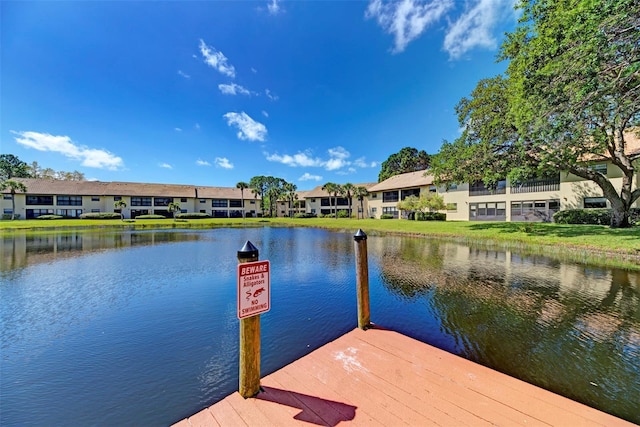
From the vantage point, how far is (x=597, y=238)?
14.3 m

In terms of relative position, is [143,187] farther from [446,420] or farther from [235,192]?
[446,420]

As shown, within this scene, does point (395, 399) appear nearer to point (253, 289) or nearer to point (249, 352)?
point (249, 352)

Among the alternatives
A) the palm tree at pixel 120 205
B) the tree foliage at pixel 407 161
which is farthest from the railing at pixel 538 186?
the palm tree at pixel 120 205

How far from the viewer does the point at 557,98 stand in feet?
35.9

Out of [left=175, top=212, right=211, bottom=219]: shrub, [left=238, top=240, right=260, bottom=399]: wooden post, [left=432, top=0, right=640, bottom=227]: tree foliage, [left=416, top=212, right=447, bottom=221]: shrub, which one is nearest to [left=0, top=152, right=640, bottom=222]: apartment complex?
[left=416, top=212, right=447, bottom=221]: shrub

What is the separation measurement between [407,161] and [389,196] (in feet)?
66.3

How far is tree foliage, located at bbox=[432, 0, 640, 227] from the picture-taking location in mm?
8695

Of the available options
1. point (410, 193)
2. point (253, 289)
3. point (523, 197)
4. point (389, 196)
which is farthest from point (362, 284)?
point (389, 196)

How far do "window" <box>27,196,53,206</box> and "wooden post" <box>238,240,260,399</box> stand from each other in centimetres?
6277

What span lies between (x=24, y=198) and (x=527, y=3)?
67.6m

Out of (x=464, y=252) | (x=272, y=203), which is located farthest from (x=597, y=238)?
(x=272, y=203)

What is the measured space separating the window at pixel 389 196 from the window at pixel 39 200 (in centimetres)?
5739

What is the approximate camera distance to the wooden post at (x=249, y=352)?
3010mm

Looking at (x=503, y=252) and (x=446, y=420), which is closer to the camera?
(x=446, y=420)
